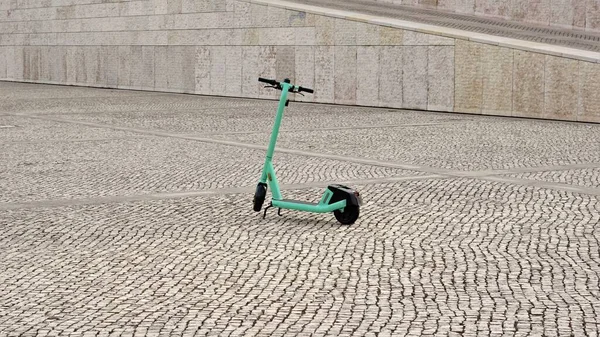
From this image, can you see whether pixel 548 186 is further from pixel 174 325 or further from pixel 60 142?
pixel 60 142

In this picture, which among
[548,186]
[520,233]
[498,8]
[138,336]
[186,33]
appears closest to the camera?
[138,336]

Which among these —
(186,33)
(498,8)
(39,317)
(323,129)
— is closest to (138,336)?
(39,317)

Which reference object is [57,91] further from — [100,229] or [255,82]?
[100,229]

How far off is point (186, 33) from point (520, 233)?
1771cm

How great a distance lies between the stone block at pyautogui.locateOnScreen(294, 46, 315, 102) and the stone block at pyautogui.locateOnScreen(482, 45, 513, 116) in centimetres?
423

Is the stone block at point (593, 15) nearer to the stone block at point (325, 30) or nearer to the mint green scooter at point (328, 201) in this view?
the stone block at point (325, 30)

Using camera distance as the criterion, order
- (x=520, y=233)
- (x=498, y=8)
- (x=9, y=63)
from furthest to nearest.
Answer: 1. (x=9, y=63)
2. (x=498, y=8)
3. (x=520, y=233)

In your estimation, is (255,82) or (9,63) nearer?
(255,82)

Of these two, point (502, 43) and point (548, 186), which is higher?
point (502, 43)

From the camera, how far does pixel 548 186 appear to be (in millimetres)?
9125

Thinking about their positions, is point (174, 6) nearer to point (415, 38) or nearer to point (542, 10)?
point (415, 38)

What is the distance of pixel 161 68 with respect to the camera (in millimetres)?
24797

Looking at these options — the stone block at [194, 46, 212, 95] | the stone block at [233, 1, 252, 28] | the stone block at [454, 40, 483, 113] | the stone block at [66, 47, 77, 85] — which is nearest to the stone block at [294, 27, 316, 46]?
the stone block at [233, 1, 252, 28]

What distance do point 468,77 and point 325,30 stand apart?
356cm
